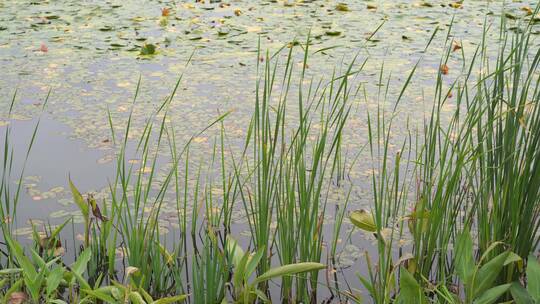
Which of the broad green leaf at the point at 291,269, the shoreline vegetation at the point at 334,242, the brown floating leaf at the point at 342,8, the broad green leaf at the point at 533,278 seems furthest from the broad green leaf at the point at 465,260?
the brown floating leaf at the point at 342,8

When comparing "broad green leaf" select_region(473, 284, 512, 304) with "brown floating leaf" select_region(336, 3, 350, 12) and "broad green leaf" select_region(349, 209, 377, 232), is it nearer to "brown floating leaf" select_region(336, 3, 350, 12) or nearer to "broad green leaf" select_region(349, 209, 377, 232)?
"broad green leaf" select_region(349, 209, 377, 232)

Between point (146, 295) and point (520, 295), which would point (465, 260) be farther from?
point (146, 295)

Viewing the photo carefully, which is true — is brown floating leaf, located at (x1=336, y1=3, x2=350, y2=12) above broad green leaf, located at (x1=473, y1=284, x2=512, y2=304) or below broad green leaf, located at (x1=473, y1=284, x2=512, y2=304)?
above

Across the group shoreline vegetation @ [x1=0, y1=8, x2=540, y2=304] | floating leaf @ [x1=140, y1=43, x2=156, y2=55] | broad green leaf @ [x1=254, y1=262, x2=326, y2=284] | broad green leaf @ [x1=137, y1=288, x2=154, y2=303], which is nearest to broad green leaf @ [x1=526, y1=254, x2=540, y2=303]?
shoreline vegetation @ [x1=0, y1=8, x2=540, y2=304]

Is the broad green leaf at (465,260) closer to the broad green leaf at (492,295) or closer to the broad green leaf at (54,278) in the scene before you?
the broad green leaf at (492,295)

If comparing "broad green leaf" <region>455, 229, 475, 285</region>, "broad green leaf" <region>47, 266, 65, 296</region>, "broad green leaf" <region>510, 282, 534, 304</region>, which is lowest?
"broad green leaf" <region>510, 282, 534, 304</region>

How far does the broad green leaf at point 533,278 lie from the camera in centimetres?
150

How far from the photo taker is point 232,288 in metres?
1.98

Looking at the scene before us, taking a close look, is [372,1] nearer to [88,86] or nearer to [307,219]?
[88,86]

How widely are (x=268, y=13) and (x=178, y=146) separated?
2262 millimetres

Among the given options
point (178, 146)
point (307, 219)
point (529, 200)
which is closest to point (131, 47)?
point (178, 146)

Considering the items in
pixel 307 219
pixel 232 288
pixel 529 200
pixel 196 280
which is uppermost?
pixel 529 200

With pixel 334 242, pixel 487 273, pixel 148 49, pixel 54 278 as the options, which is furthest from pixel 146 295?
pixel 148 49

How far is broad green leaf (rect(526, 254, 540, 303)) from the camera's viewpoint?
1498mm
